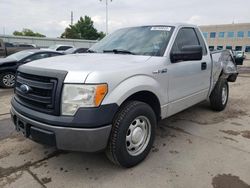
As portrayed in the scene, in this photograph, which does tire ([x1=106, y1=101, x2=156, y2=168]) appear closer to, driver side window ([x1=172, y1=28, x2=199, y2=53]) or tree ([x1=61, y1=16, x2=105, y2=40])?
driver side window ([x1=172, y1=28, x2=199, y2=53])

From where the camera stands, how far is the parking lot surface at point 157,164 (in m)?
2.68

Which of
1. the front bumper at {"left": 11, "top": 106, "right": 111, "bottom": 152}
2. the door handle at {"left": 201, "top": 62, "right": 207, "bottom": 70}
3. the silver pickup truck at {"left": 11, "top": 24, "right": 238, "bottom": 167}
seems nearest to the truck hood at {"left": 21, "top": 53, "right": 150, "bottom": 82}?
the silver pickup truck at {"left": 11, "top": 24, "right": 238, "bottom": 167}

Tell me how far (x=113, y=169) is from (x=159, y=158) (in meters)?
0.67

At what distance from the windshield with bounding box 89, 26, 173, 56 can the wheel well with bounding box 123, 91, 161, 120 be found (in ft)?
1.98

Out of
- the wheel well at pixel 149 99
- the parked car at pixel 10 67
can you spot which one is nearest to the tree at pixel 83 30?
the parked car at pixel 10 67

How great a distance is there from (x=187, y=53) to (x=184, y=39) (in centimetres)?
76

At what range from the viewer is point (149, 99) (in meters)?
3.23

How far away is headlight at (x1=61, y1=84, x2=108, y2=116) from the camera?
2.37 metres

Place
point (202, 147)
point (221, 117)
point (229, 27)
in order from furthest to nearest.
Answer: point (229, 27)
point (221, 117)
point (202, 147)

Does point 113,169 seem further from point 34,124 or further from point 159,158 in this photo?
point 34,124

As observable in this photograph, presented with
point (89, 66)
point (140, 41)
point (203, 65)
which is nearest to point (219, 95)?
point (203, 65)

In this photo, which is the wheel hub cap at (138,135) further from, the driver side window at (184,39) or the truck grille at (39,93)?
the driver side window at (184,39)

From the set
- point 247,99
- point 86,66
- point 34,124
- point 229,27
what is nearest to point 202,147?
point 86,66

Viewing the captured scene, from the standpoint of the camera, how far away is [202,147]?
140 inches
